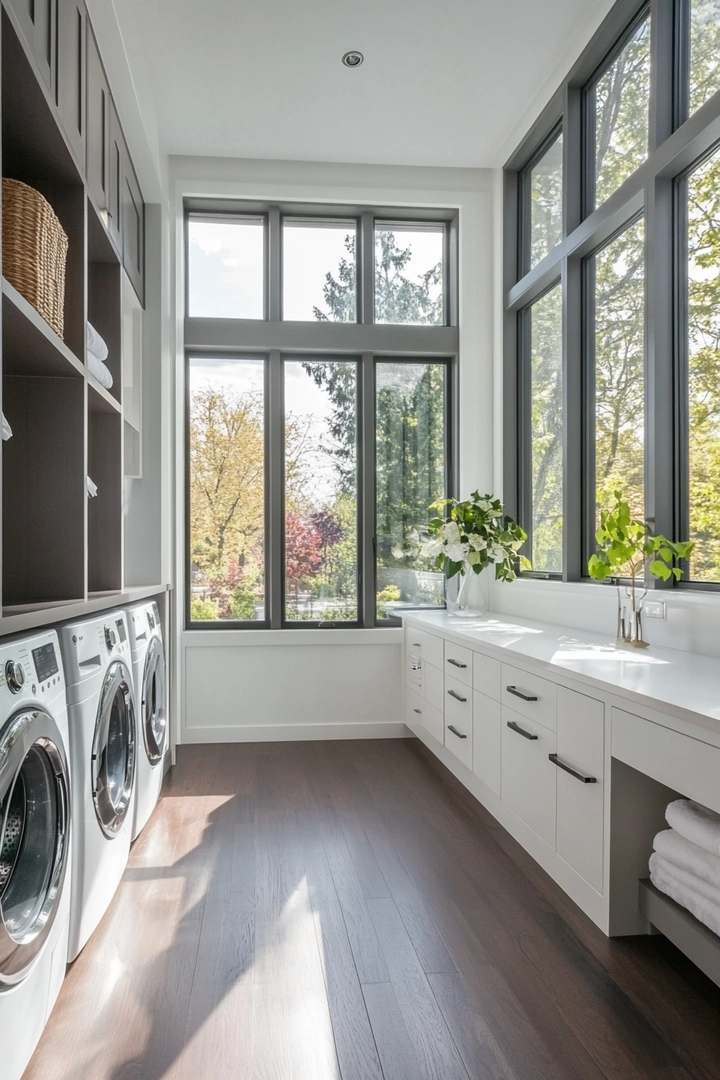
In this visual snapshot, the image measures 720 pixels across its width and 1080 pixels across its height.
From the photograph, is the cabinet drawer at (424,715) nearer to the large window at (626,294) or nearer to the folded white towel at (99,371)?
the large window at (626,294)

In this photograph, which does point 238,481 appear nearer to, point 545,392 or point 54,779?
point 545,392

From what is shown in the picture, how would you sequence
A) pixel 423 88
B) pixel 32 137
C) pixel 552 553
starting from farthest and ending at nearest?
pixel 552 553 → pixel 423 88 → pixel 32 137

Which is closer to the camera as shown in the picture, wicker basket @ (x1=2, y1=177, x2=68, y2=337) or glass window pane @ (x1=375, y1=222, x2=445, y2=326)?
wicker basket @ (x1=2, y1=177, x2=68, y2=337)

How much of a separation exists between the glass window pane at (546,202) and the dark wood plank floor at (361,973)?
2793 mm

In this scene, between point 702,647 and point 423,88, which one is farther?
point 423,88

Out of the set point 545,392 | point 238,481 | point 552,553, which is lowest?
Result: point 552,553

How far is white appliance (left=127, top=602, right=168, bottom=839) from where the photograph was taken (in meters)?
2.77

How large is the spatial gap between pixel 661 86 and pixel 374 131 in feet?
5.44

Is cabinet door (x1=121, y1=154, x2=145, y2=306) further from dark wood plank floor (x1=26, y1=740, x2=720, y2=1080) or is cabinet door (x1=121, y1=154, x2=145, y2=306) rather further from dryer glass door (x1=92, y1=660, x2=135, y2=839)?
dark wood plank floor (x1=26, y1=740, x2=720, y2=1080)

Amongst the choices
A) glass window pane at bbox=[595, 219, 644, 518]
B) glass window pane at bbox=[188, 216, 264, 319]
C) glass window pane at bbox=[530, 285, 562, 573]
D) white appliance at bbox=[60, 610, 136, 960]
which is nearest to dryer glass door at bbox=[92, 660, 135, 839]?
white appliance at bbox=[60, 610, 136, 960]

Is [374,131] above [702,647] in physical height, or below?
above

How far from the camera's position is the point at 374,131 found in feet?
13.0

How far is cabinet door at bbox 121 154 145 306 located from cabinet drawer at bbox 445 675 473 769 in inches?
90.5

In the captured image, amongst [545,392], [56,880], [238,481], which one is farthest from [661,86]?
[56,880]
